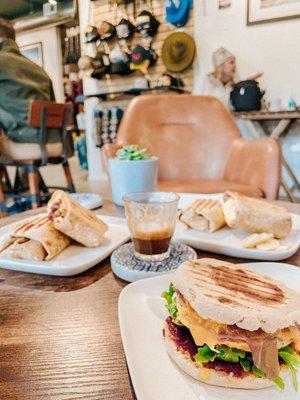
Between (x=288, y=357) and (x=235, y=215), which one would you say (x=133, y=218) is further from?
(x=288, y=357)

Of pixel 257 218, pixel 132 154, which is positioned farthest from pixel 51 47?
pixel 257 218

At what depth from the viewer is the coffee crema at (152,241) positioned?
2.44 feet

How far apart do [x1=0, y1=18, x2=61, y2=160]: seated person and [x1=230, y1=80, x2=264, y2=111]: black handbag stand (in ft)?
6.34

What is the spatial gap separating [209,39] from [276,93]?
1072mm

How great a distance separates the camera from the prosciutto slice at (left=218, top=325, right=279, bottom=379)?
39cm

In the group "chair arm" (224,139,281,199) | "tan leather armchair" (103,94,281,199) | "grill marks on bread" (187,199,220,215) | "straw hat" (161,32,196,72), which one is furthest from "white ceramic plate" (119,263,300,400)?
"straw hat" (161,32,196,72)

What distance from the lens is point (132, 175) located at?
1201 mm

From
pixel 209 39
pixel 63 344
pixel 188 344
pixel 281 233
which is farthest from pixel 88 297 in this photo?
pixel 209 39

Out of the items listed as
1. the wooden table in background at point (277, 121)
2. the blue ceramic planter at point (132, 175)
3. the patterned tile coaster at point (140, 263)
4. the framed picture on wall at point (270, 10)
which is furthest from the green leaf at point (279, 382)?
the framed picture on wall at point (270, 10)

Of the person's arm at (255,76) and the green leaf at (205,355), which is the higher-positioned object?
the person's arm at (255,76)

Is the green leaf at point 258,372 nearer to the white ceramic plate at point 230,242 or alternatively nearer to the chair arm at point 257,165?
the white ceramic plate at point 230,242

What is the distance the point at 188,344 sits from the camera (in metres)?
0.44

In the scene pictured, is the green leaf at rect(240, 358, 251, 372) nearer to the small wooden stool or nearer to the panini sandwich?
the panini sandwich

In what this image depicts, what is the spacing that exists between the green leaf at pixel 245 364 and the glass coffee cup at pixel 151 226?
34 centimetres
